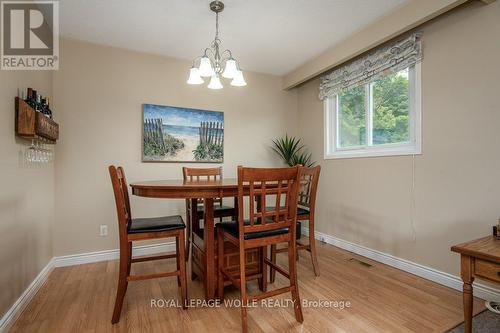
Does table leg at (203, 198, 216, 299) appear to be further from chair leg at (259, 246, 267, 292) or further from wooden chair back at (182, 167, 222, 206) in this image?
wooden chair back at (182, 167, 222, 206)

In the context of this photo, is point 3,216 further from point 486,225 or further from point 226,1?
point 486,225

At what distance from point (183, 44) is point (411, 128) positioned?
244cm

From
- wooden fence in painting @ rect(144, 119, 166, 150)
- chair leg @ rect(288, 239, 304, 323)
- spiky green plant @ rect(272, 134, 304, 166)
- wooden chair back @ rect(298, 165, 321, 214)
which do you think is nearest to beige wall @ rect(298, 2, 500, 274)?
wooden chair back @ rect(298, 165, 321, 214)

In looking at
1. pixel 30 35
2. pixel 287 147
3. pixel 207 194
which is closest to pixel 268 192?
pixel 207 194

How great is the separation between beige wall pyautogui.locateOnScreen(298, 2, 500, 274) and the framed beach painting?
6.03 ft

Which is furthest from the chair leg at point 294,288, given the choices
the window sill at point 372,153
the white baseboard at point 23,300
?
the white baseboard at point 23,300

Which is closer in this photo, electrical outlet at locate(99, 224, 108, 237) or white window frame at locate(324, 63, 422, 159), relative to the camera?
white window frame at locate(324, 63, 422, 159)

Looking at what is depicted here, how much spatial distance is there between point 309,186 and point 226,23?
1.72m

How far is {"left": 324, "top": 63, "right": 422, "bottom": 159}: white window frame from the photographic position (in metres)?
2.27

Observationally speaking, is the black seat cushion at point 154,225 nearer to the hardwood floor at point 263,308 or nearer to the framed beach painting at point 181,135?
the hardwood floor at point 263,308

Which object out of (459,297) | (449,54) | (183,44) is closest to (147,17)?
(183,44)

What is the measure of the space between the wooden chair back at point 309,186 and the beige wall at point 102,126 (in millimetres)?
1478

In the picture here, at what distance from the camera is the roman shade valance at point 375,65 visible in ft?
7.45

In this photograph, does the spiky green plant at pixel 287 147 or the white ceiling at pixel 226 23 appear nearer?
the white ceiling at pixel 226 23
